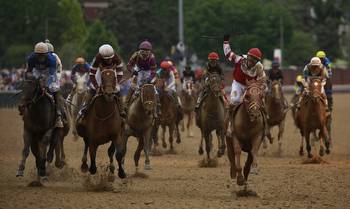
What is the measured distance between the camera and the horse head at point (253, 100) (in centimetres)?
1802

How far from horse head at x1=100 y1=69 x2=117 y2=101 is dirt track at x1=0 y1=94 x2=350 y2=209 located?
178 centimetres

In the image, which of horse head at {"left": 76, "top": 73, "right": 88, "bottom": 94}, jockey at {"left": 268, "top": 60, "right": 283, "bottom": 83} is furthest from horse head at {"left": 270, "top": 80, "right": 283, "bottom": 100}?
horse head at {"left": 76, "top": 73, "right": 88, "bottom": 94}

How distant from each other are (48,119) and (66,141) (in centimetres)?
1638

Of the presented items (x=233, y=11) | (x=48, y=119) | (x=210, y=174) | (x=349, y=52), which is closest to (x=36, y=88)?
(x=48, y=119)

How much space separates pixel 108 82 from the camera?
18797 millimetres

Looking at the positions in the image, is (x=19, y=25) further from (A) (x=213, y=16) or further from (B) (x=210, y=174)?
(B) (x=210, y=174)

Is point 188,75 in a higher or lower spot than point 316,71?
higher

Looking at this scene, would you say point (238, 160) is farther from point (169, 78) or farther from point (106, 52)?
point (169, 78)

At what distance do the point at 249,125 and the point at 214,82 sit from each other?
8173 mm

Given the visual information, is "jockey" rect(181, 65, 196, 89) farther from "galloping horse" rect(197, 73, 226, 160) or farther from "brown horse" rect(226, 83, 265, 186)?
"brown horse" rect(226, 83, 265, 186)

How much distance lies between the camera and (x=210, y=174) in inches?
899

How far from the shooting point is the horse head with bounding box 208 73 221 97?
26.3m

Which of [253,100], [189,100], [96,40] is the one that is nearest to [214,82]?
[253,100]

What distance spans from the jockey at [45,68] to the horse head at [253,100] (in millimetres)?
4133
